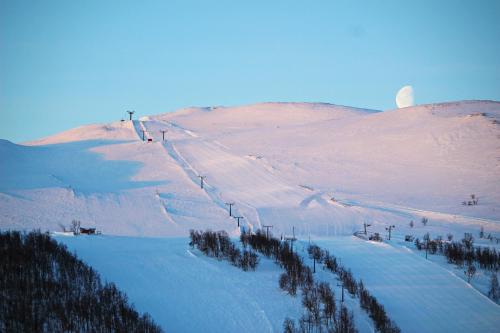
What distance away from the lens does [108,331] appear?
10.6 metres

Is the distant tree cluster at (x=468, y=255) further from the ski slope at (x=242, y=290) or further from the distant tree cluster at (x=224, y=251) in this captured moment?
the distant tree cluster at (x=224, y=251)

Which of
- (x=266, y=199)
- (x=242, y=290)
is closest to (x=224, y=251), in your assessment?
(x=242, y=290)

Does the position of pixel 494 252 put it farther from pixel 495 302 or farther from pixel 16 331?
pixel 16 331

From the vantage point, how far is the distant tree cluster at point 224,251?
19156 millimetres

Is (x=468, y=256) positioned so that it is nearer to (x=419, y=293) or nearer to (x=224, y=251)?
(x=419, y=293)

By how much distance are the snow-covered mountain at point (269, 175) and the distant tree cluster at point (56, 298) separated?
51.4ft

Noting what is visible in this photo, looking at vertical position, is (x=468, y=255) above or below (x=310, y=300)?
above

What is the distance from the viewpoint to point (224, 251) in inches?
800

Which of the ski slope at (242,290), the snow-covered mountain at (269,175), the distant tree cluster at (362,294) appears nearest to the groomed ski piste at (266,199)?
the ski slope at (242,290)

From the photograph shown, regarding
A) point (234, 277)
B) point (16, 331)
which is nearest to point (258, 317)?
point (234, 277)

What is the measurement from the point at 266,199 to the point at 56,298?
2878 centimetres

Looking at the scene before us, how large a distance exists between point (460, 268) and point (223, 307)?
12903mm

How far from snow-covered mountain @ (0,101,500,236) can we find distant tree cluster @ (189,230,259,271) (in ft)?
29.8

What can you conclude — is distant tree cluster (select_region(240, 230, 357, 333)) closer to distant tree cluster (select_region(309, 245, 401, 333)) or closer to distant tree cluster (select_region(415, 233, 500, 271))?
distant tree cluster (select_region(309, 245, 401, 333))
